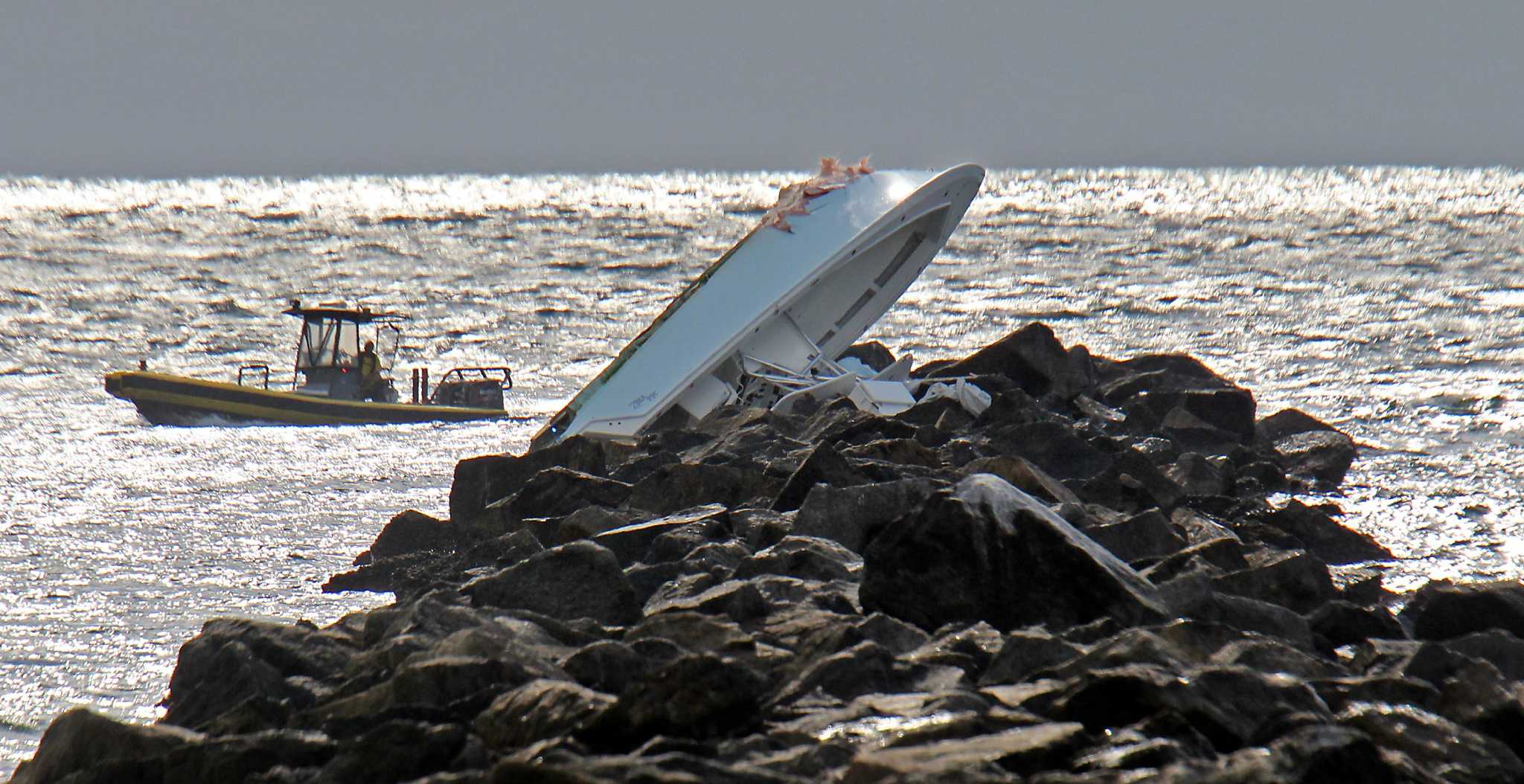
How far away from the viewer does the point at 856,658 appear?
218 inches

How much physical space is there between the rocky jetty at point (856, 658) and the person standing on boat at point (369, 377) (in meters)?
12.6

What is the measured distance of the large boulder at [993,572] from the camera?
6.51m

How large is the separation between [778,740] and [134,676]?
475 centimetres

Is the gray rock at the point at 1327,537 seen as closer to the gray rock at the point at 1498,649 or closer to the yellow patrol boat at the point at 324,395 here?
the gray rock at the point at 1498,649

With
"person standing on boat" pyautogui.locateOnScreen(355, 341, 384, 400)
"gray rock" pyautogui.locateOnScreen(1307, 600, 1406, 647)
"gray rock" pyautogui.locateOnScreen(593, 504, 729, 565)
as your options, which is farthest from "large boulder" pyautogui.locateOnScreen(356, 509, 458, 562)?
"person standing on boat" pyautogui.locateOnScreen(355, 341, 384, 400)

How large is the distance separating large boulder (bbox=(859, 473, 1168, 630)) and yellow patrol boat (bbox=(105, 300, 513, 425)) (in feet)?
51.7

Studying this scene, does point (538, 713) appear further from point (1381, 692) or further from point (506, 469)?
point (506, 469)

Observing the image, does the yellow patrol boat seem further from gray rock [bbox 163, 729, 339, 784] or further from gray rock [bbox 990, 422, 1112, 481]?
gray rock [bbox 163, 729, 339, 784]

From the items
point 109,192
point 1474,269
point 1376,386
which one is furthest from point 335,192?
point 1376,386

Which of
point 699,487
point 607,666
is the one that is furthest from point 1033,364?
point 607,666

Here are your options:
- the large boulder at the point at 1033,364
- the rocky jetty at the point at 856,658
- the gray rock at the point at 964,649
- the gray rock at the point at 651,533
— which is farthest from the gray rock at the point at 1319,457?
the gray rock at the point at 964,649

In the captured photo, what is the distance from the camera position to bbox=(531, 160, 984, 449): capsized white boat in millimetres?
15250

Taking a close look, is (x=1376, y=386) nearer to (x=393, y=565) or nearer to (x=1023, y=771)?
(x=393, y=565)

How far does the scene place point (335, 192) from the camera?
472 ft
